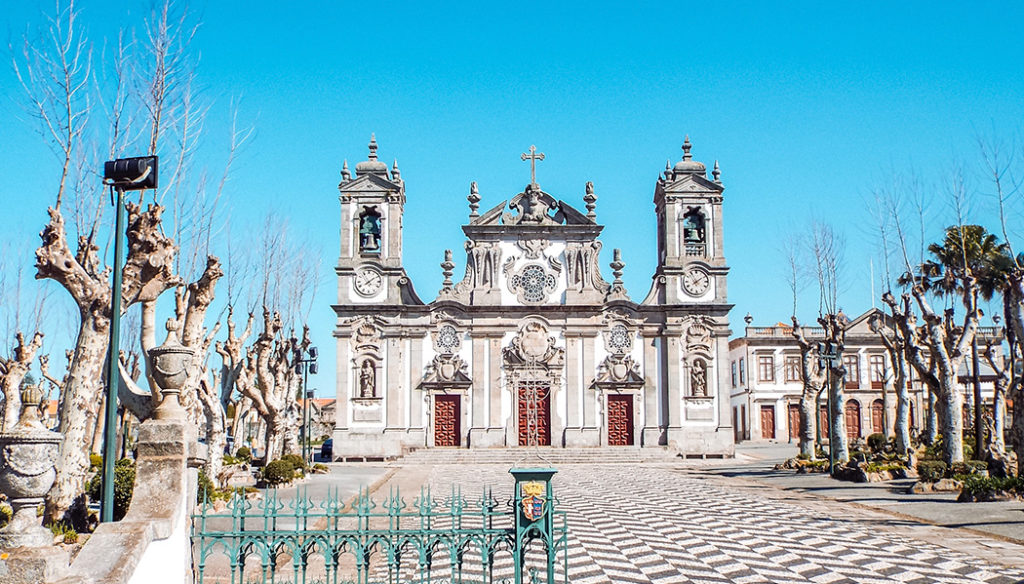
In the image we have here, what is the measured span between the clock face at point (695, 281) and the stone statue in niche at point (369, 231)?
520 inches

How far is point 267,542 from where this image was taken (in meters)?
8.20

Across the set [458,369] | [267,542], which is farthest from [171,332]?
[458,369]

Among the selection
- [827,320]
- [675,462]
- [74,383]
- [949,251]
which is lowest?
[675,462]

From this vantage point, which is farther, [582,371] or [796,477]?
[582,371]

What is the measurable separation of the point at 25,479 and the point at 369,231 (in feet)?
105

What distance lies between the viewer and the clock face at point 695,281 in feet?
124

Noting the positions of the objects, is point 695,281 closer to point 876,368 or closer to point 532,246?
point 532,246

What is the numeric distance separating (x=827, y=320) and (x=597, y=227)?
12.5 metres

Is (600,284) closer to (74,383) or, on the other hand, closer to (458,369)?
(458,369)

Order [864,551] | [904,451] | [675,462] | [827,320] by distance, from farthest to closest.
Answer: [675,462] → [827,320] → [904,451] → [864,551]

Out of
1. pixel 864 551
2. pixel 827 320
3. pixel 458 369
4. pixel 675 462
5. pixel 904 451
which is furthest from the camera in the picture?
pixel 458 369

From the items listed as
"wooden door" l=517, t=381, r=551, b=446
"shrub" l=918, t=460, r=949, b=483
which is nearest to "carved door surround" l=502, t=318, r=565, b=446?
"wooden door" l=517, t=381, r=551, b=446

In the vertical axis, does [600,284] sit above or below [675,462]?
above

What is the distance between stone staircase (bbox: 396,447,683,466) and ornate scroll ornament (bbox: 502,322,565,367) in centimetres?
364
